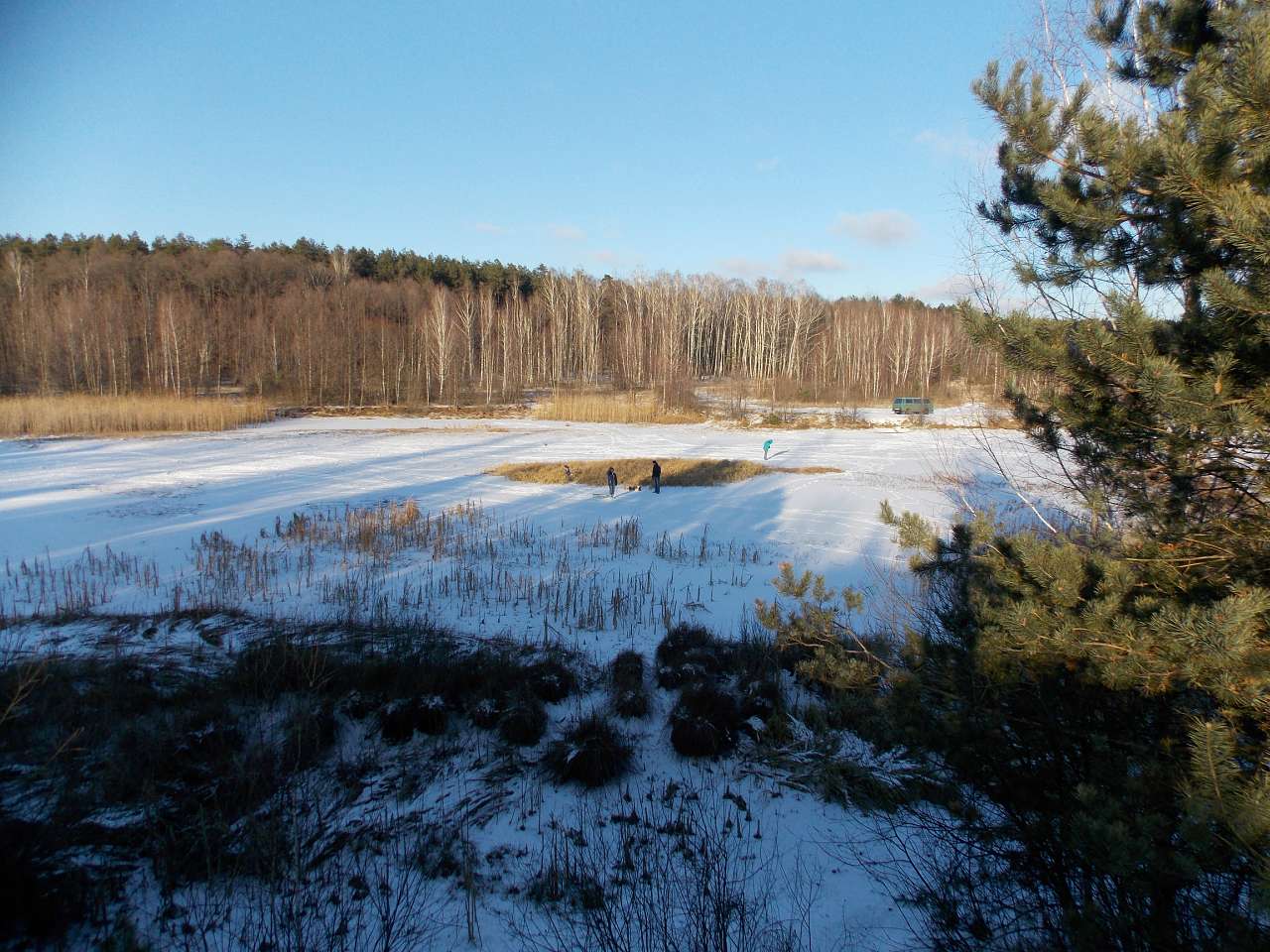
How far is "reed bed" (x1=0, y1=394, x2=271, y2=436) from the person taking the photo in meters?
29.5

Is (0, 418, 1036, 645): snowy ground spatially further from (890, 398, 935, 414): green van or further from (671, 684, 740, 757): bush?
(890, 398, 935, 414): green van

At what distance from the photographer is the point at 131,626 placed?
7.15 meters

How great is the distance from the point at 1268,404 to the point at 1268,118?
3.25ft

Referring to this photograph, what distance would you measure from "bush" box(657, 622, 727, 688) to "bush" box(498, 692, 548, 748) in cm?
124

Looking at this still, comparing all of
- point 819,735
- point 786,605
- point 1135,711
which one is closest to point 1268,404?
point 1135,711

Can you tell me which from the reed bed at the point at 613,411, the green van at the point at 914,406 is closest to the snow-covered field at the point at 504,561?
the reed bed at the point at 613,411

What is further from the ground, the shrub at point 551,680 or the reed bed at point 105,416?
the reed bed at point 105,416

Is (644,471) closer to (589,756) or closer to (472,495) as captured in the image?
(472,495)

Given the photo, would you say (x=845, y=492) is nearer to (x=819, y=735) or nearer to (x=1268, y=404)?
(x=819, y=735)

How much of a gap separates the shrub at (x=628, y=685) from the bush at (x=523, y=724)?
2.19ft

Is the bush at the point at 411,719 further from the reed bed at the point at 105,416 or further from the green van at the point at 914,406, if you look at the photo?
the green van at the point at 914,406

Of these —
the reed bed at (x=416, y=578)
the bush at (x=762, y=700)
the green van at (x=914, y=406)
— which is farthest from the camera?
the green van at (x=914, y=406)

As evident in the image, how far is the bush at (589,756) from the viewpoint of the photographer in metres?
5.14

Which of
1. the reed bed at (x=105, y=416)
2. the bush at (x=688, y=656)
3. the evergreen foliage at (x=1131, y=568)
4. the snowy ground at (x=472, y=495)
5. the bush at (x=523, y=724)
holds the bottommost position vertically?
the snowy ground at (x=472, y=495)
